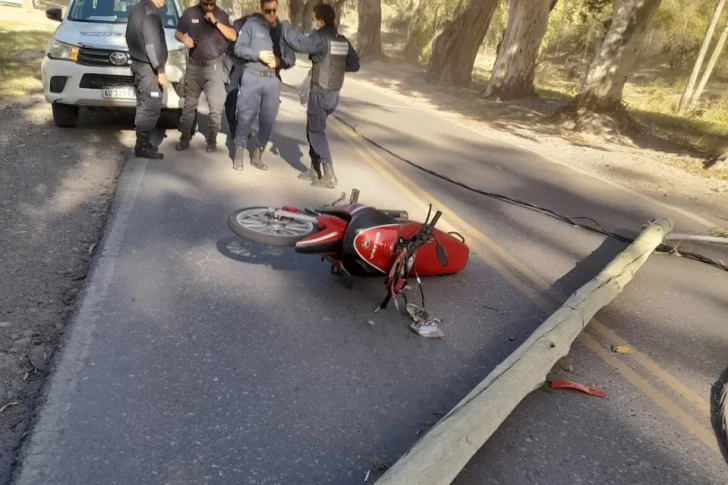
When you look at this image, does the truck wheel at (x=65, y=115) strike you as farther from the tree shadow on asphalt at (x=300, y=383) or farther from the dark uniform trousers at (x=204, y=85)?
the tree shadow on asphalt at (x=300, y=383)

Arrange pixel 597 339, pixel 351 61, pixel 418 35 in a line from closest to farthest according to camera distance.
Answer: pixel 597 339, pixel 351 61, pixel 418 35

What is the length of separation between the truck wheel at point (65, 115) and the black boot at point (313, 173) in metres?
3.61

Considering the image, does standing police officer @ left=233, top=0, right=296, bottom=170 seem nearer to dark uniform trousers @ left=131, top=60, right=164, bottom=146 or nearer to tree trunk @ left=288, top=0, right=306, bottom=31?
dark uniform trousers @ left=131, top=60, right=164, bottom=146

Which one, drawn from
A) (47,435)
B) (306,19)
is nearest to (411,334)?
(47,435)

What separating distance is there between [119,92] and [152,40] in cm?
147

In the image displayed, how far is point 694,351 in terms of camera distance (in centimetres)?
473

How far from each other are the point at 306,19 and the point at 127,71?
2755 cm

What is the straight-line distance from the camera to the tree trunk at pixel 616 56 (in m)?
14.5

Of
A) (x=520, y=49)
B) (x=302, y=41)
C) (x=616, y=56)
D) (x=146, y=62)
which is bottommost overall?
(x=146, y=62)

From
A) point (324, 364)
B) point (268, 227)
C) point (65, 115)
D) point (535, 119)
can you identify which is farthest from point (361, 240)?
point (535, 119)

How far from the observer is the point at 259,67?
24.2 feet

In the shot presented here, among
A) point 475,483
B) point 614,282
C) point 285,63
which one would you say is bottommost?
point 475,483

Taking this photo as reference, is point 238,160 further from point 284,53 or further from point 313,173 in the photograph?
point 284,53

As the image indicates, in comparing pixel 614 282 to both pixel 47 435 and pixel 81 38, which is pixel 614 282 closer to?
pixel 47 435
